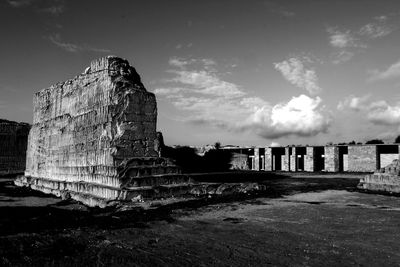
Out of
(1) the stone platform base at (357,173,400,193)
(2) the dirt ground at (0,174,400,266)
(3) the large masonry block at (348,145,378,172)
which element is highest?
(3) the large masonry block at (348,145,378,172)

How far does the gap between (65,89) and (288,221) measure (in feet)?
38.7

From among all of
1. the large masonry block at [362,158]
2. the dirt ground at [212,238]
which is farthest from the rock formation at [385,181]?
the large masonry block at [362,158]

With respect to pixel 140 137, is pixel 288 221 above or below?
below

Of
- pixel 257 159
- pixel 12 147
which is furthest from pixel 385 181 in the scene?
pixel 12 147

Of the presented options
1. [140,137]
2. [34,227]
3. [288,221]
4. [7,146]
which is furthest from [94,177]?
[7,146]

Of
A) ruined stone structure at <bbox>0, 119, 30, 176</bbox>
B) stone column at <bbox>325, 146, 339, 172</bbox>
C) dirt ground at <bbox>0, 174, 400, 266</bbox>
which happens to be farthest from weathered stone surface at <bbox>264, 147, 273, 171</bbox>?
dirt ground at <bbox>0, 174, 400, 266</bbox>

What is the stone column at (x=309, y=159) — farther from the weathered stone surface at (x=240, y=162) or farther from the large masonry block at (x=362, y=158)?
the weathered stone surface at (x=240, y=162)

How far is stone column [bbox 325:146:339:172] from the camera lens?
28.9 metres

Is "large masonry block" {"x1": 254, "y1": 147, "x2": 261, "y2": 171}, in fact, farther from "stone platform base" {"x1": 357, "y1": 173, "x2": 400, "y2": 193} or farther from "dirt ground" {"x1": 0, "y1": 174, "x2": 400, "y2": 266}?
"dirt ground" {"x1": 0, "y1": 174, "x2": 400, "y2": 266}

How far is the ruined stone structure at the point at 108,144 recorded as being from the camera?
8.97m

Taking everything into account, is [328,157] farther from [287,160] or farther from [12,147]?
[12,147]

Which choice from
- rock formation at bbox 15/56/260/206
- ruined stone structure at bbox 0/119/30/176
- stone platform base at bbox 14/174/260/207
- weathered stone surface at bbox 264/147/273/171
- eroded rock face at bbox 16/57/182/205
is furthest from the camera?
weathered stone surface at bbox 264/147/273/171

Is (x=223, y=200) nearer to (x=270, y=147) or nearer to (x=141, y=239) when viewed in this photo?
(x=141, y=239)

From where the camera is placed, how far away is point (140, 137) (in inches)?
411
